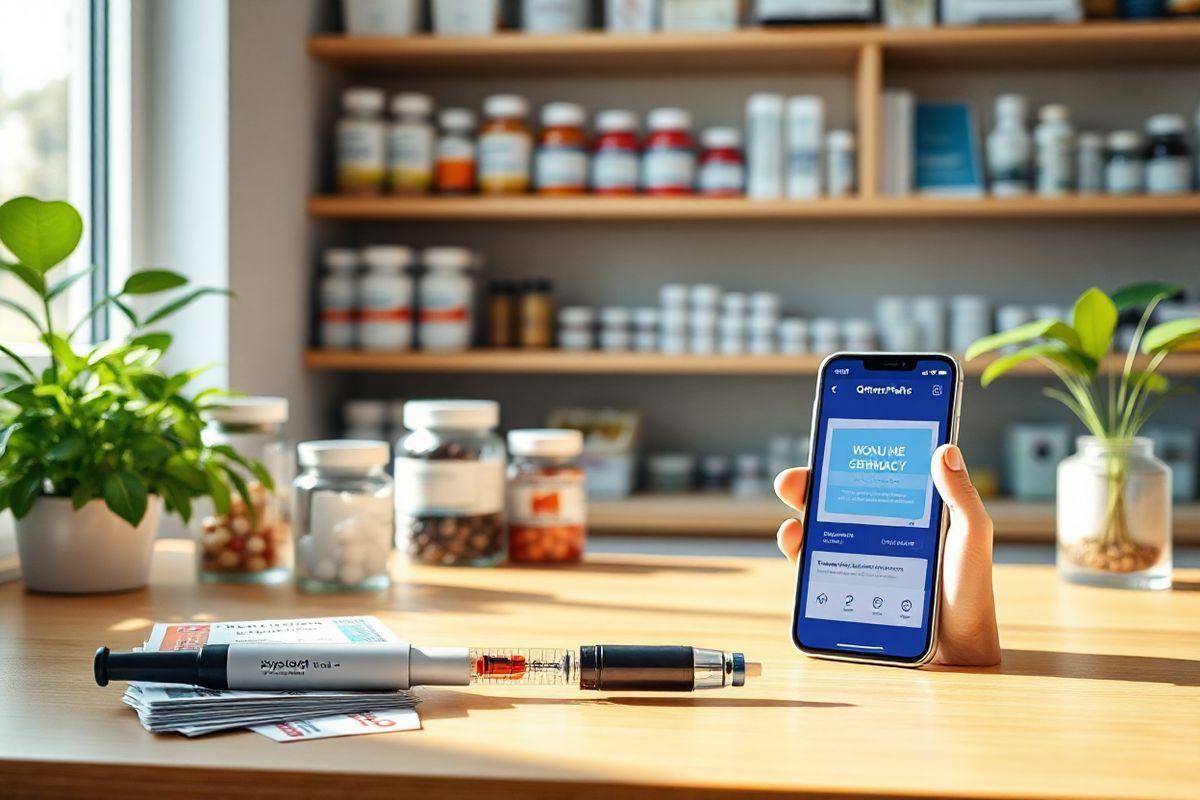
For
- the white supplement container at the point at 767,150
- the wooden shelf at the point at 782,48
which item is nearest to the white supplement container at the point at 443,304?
the wooden shelf at the point at 782,48

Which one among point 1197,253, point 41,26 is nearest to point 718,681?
point 41,26

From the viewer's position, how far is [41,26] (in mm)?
1726

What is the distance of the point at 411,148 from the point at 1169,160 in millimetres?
1415

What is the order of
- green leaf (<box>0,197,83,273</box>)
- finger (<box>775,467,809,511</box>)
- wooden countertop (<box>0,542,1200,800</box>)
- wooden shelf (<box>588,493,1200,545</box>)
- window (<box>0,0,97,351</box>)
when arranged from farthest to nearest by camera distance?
wooden shelf (<box>588,493,1200,545</box>) < window (<box>0,0,97,351</box>) < green leaf (<box>0,197,83,273</box>) < finger (<box>775,467,809,511</box>) < wooden countertop (<box>0,542,1200,800</box>)

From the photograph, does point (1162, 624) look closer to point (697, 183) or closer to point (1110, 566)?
point (1110, 566)

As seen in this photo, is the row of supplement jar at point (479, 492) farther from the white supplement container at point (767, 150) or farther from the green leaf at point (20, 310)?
the white supplement container at point (767, 150)

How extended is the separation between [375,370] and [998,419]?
131 cm

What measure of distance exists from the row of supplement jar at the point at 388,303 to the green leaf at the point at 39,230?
1202 mm

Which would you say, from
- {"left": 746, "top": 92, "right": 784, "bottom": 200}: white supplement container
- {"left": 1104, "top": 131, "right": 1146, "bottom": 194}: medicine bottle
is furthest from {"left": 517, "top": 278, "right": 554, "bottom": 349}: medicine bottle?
{"left": 1104, "top": 131, "right": 1146, "bottom": 194}: medicine bottle

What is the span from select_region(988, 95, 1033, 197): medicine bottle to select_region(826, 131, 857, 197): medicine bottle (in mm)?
274

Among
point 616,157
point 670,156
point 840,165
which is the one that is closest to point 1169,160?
point 840,165

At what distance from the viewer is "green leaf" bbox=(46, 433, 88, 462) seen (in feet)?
3.61

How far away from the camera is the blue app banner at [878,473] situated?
92 centimetres

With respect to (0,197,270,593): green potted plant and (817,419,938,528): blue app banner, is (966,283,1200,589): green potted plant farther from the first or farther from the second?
(0,197,270,593): green potted plant
